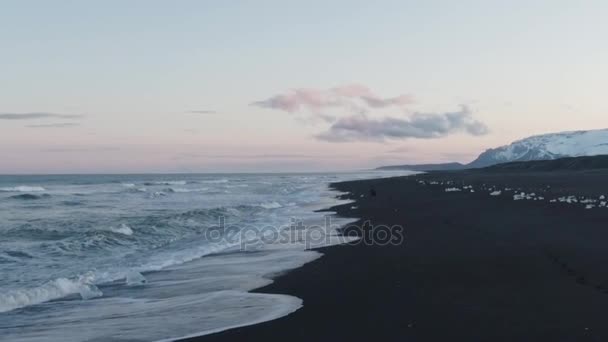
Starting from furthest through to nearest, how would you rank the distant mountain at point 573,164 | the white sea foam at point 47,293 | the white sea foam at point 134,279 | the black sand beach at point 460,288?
the distant mountain at point 573,164
the white sea foam at point 134,279
the white sea foam at point 47,293
the black sand beach at point 460,288

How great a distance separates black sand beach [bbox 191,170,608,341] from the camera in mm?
7992

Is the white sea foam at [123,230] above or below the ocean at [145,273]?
above

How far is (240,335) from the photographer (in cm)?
836

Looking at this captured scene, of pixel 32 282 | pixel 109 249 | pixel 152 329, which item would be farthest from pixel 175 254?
pixel 152 329

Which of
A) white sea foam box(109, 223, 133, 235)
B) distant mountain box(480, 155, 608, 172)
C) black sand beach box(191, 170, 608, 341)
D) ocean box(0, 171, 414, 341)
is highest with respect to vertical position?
distant mountain box(480, 155, 608, 172)

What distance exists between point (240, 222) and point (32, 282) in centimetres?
1549

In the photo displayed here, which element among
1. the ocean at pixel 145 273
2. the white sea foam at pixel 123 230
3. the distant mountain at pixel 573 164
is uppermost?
the distant mountain at pixel 573 164

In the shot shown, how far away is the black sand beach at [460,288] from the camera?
7.99 m

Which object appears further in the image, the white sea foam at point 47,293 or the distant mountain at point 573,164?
the distant mountain at point 573,164

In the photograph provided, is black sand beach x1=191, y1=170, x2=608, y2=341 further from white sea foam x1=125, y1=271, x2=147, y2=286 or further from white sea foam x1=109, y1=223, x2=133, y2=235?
white sea foam x1=109, y1=223, x2=133, y2=235

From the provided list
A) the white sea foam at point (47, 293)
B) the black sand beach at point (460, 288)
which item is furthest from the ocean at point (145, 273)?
the black sand beach at point (460, 288)

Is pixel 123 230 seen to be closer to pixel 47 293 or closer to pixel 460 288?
pixel 47 293

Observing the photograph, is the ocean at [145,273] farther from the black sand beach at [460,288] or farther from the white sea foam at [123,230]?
the black sand beach at [460,288]

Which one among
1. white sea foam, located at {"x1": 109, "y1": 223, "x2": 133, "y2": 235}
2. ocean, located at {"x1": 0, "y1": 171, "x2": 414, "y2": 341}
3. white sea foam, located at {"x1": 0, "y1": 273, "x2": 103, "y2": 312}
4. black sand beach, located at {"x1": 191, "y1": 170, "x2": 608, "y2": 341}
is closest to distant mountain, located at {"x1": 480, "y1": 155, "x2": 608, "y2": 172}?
ocean, located at {"x1": 0, "y1": 171, "x2": 414, "y2": 341}
